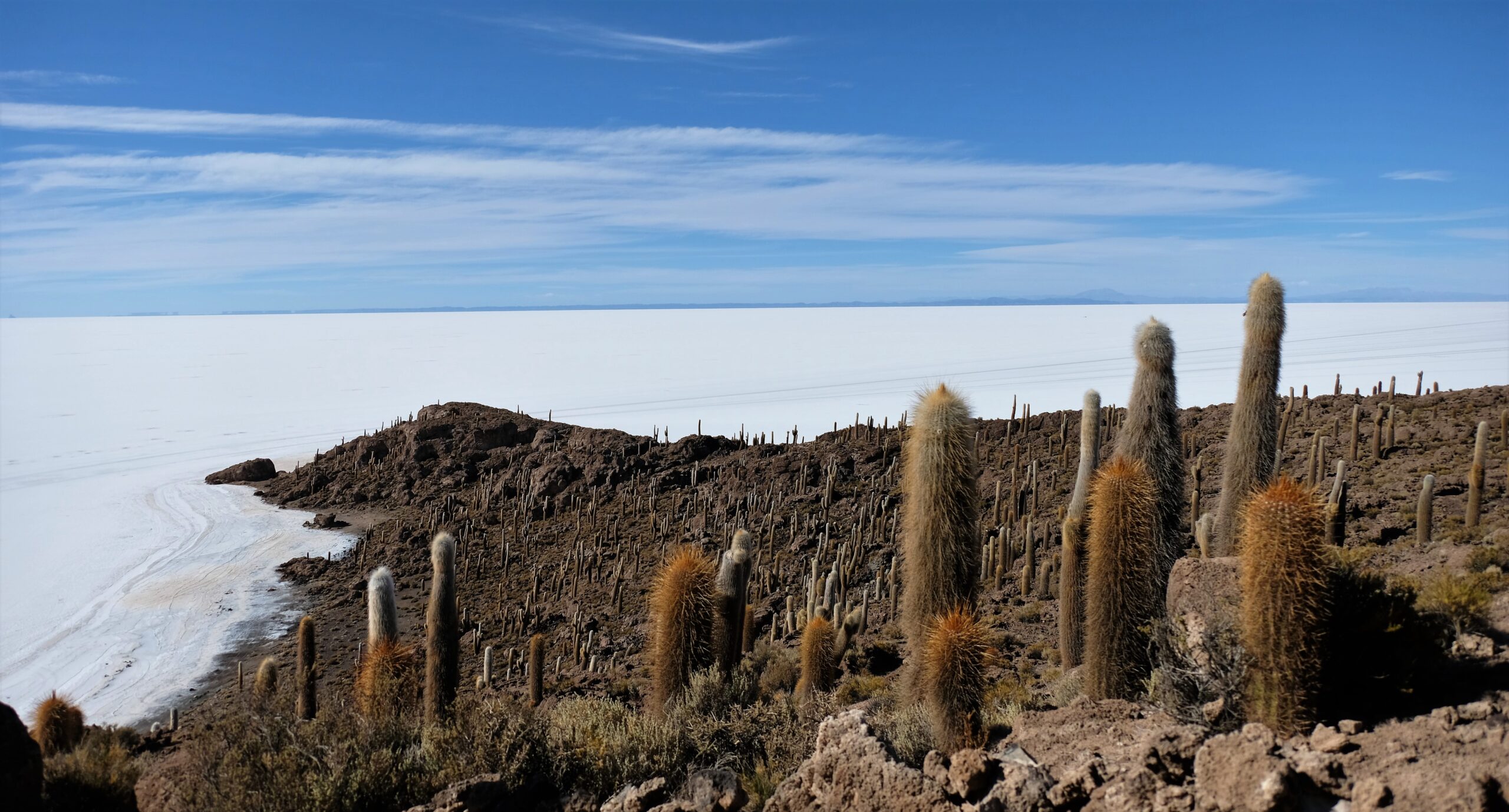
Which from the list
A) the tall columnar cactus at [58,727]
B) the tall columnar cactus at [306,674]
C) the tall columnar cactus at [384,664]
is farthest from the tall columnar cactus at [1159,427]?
the tall columnar cactus at [58,727]

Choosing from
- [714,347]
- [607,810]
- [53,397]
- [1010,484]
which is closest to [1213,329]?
[714,347]

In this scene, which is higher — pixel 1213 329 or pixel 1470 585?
pixel 1213 329

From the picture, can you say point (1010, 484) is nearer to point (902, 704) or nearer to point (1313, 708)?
point (902, 704)

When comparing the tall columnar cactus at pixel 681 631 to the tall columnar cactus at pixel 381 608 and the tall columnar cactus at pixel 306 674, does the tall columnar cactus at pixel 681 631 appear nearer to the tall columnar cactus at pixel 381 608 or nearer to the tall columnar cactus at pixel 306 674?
the tall columnar cactus at pixel 381 608

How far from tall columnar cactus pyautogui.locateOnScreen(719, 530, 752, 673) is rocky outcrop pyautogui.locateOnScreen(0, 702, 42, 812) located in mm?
4944

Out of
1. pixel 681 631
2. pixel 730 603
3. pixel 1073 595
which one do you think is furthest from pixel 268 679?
pixel 1073 595

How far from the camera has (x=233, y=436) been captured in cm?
3534

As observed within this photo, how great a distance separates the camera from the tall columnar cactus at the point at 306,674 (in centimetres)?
1031

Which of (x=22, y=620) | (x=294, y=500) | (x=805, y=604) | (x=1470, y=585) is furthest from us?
(x=294, y=500)

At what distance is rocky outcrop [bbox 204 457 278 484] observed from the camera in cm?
2639

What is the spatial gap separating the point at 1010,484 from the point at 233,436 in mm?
A: 30082

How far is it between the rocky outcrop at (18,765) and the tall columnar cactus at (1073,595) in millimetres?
7663

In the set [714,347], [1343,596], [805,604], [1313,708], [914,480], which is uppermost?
[714,347]

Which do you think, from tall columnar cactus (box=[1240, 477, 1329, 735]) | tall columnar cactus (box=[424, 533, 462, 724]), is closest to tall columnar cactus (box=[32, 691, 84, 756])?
tall columnar cactus (box=[424, 533, 462, 724])
